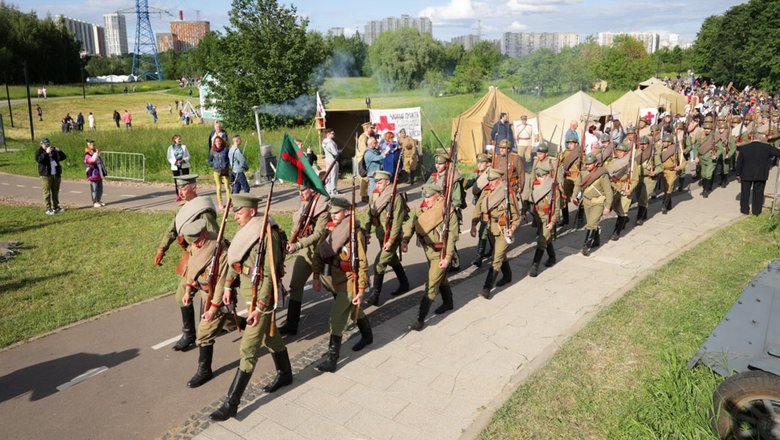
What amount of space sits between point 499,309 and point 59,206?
1245 centimetres

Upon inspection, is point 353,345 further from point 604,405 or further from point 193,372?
point 604,405

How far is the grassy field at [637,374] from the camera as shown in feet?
16.8

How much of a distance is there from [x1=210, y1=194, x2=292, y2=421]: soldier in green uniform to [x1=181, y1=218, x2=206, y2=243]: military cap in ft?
2.18

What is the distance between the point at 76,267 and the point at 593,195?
30.5ft

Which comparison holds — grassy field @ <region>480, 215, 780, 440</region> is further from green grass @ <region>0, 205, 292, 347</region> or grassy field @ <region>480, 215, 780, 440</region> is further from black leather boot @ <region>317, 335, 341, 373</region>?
green grass @ <region>0, 205, 292, 347</region>

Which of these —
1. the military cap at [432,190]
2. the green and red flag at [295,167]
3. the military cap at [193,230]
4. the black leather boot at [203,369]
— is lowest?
the black leather boot at [203,369]

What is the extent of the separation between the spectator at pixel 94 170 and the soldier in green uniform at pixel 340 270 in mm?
10748

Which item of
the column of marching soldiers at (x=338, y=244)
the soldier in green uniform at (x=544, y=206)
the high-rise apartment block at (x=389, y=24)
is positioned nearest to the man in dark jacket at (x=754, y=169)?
the column of marching soldiers at (x=338, y=244)

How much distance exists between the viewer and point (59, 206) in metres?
15.1

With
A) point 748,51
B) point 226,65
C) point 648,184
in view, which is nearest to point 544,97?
point 226,65

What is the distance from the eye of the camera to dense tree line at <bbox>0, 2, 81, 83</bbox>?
206ft

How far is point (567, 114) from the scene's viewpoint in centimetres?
2061

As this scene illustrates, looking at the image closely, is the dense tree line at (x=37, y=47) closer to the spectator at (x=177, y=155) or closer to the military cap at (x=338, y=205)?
the spectator at (x=177, y=155)

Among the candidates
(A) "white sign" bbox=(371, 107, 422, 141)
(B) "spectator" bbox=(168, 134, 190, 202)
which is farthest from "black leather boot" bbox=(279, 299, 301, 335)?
(A) "white sign" bbox=(371, 107, 422, 141)
